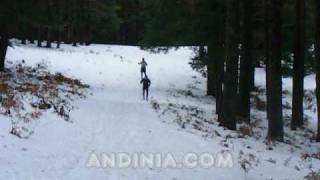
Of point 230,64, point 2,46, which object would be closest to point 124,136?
point 230,64

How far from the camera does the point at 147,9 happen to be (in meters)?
30.7

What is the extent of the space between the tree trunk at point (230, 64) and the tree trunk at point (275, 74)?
1.21 m

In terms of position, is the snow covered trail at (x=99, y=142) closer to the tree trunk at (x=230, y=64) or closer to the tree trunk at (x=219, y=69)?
the tree trunk at (x=230, y=64)

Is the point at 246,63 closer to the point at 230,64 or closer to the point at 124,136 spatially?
the point at 230,64

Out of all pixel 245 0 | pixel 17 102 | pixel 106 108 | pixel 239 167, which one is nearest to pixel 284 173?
pixel 239 167

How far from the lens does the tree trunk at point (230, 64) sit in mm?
19438

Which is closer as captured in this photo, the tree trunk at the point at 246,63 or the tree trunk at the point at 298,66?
the tree trunk at the point at 246,63

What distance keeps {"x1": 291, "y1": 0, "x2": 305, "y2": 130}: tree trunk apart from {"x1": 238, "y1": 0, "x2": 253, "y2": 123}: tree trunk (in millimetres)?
1991

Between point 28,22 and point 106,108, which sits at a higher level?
point 28,22

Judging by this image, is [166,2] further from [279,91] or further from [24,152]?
[24,152]

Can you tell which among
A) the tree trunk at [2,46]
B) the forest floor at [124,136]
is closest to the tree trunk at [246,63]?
the forest floor at [124,136]

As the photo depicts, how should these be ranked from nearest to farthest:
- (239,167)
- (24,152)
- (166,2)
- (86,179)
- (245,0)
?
(86,179)
(24,152)
(239,167)
(245,0)
(166,2)

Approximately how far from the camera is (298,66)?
25.6m

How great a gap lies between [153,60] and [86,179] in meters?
42.3
